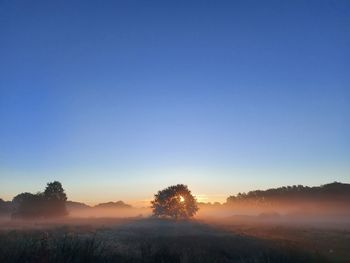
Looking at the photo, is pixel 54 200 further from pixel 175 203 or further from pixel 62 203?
pixel 175 203

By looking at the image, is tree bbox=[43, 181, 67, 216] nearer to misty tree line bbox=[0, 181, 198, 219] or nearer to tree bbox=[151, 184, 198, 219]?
misty tree line bbox=[0, 181, 198, 219]

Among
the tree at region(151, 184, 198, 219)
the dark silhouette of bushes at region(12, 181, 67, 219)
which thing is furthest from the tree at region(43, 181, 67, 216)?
the tree at region(151, 184, 198, 219)

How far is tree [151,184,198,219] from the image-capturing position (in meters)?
106

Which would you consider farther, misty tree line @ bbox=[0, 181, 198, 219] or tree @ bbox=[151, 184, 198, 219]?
tree @ bbox=[151, 184, 198, 219]

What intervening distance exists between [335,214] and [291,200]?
43.3 meters

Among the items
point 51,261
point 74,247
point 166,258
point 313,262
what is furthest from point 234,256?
point 51,261

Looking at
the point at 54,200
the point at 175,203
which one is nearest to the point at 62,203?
the point at 54,200

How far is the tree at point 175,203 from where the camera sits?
106188 millimetres

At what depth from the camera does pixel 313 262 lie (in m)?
23.8

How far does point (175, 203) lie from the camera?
10662 cm

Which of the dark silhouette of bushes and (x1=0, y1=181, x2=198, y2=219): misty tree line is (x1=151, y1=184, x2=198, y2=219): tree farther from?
the dark silhouette of bushes

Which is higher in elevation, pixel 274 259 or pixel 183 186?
pixel 183 186

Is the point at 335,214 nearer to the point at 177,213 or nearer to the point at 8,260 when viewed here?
the point at 177,213

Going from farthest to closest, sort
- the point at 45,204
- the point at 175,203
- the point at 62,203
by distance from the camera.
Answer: the point at 175,203 → the point at 62,203 → the point at 45,204
